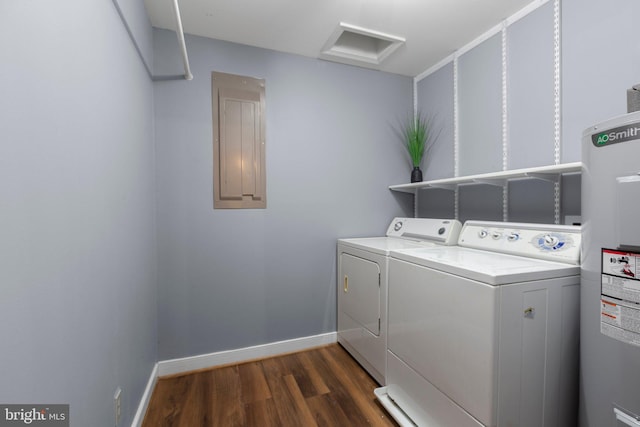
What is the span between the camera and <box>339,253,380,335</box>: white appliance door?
182 cm

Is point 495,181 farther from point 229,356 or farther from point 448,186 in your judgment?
point 229,356

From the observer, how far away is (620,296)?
0.92 metres

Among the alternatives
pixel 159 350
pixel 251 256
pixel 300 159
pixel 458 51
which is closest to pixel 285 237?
pixel 251 256

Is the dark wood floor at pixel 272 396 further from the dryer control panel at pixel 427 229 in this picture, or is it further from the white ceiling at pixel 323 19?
the white ceiling at pixel 323 19

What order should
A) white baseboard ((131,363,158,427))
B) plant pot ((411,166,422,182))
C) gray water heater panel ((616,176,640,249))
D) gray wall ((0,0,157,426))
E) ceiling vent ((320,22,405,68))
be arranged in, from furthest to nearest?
plant pot ((411,166,422,182)), ceiling vent ((320,22,405,68)), white baseboard ((131,363,158,427)), gray water heater panel ((616,176,640,249)), gray wall ((0,0,157,426))

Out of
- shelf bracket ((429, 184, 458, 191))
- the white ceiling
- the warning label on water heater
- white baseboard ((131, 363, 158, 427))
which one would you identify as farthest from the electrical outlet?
shelf bracket ((429, 184, 458, 191))

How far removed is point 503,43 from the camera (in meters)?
1.86

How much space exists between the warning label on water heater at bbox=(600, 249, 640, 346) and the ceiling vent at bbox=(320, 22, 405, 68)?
1921mm

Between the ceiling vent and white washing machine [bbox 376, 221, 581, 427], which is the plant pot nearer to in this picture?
the ceiling vent

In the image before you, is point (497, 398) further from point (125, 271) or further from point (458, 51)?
point (458, 51)

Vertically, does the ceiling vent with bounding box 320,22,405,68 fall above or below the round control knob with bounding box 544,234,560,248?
above

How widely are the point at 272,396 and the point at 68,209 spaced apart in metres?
1.55

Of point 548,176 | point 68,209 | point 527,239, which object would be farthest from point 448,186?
point 68,209

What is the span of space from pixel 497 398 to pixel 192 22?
2.66m
